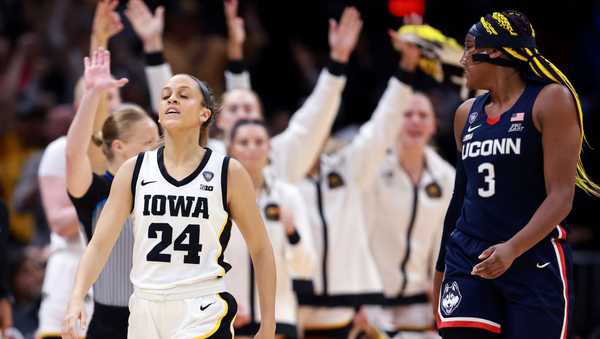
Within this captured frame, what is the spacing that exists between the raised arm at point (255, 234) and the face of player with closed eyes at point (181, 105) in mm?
275

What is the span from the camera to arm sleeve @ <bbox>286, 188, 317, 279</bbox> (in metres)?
8.28

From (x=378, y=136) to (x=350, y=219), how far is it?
2.12 feet

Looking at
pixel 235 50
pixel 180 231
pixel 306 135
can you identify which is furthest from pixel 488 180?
pixel 235 50

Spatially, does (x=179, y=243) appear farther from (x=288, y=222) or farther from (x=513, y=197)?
(x=288, y=222)

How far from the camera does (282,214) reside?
8211 millimetres

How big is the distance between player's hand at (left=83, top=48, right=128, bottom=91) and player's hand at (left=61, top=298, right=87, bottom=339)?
1.42 meters

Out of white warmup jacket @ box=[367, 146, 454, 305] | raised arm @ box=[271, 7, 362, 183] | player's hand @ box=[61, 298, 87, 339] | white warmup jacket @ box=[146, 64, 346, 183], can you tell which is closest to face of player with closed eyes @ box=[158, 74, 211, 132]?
player's hand @ box=[61, 298, 87, 339]

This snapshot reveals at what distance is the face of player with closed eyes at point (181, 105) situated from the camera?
5699mm

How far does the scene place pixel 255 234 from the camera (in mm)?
5742

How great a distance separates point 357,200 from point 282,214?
4.27 ft

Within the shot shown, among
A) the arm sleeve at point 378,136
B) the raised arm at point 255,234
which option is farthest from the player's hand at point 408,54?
the raised arm at point 255,234

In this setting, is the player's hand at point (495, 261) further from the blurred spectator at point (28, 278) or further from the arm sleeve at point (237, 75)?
the blurred spectator at point (28, 278)

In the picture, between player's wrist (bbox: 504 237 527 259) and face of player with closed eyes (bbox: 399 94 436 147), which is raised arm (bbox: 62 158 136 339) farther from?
face of player with closed eyes (bbox: 399 94 436 147)

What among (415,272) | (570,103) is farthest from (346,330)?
(570,103)
